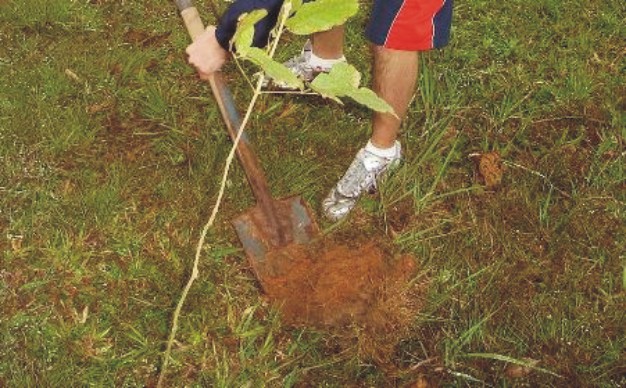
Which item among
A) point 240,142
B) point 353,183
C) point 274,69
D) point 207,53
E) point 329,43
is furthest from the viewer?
point 329,43

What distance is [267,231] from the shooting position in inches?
97.5

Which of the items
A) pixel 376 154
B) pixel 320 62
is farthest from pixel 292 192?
pixel 320 62

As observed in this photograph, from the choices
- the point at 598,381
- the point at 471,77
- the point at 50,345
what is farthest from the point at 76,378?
the point at 471,77

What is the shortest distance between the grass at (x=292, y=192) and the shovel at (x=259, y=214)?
10 cm

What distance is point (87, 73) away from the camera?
9.89 feet

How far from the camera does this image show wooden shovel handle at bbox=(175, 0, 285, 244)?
2.38 meters

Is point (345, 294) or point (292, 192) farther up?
point (292, 192)

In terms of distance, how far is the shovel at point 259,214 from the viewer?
94.1 inches

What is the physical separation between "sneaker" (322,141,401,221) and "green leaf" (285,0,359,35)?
1.32 m

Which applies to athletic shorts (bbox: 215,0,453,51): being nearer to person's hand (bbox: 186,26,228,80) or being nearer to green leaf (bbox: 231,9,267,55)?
person's hand (bbox: 186,26,228,80)


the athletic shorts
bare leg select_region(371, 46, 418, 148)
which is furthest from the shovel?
bare leg select_region(371, 46, 418, 148)

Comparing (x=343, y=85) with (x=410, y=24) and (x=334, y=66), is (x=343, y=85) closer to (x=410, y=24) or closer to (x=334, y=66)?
(x=334, y=66)

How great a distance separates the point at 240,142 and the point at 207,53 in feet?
1.05

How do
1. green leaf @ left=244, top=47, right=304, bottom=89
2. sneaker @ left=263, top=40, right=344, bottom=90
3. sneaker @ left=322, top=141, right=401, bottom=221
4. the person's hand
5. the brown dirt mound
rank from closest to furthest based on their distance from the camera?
green leaf @ left=244, top=47, right=304, bottom=89
the person's hand
the brown dirt mound
sneaker @ left=322, top=141, right=401, bottom=221
sneaker @ left=263, top=40, right=344, bottom=90
